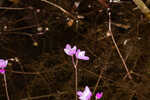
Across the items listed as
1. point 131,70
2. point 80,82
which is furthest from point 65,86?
point 131,70

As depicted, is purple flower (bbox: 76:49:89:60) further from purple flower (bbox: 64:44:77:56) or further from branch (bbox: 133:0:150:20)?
branch (bbox: 133:0:150:20)

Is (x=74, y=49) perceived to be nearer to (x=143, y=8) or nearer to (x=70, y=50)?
(x=70, y=50)

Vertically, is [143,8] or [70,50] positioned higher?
[143,8]

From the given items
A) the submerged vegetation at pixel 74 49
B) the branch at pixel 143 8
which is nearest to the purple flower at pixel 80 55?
the submerged vegetation at pixel 74 49

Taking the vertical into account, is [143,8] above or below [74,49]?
above

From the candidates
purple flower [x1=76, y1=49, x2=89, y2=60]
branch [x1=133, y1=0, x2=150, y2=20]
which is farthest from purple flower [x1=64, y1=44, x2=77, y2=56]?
branch [x1=133, y1=0, x2=150, y2=20]

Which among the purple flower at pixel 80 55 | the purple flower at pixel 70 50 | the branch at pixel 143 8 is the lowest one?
the purple flower at pixel 80 55

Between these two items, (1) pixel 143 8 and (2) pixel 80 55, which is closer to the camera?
(2) pixel 80 55

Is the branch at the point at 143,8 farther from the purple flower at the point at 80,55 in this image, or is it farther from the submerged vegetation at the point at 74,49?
the purple flower at the point at 80,55

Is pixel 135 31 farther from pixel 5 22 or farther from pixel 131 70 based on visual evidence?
pixel 5 22

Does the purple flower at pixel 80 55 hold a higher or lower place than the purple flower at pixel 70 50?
lower

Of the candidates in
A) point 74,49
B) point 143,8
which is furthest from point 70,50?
point 143,8
